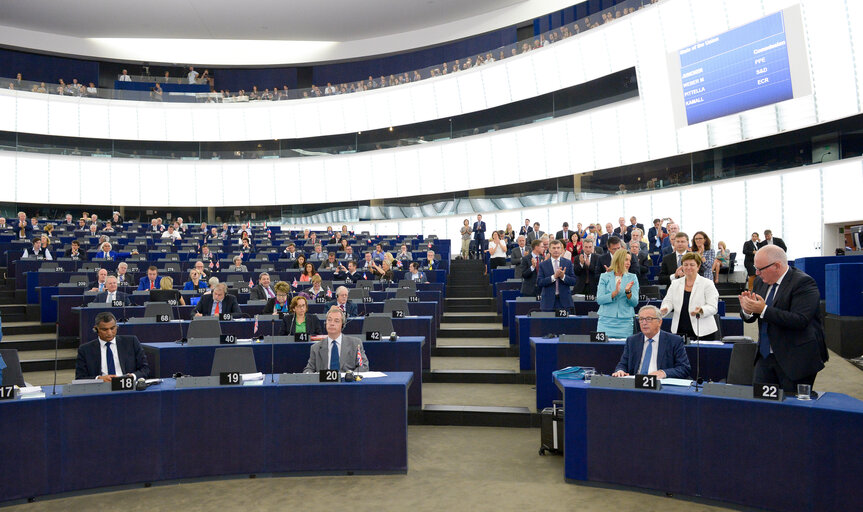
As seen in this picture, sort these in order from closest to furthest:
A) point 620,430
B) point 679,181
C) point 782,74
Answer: point 620,430
point 782,74
point 679,181

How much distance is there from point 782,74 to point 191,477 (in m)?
13.5

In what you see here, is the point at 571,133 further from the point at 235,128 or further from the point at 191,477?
the point at 191,477

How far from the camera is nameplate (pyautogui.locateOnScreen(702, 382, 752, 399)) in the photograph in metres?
4.24

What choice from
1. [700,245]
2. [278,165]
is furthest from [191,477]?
[278,165]

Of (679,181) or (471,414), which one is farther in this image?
(679,181)

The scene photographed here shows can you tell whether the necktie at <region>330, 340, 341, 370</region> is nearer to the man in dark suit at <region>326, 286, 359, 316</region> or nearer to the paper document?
the man in dark suit at <region>326, 286, 359, 316</region>

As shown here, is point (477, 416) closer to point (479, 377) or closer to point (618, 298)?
point (479, 377)

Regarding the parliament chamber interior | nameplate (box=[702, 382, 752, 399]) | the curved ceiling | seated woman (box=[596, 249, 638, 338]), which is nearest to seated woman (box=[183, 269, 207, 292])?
the parliament chamber interior

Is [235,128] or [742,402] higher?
[235,128]

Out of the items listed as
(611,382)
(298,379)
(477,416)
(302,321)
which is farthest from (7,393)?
(611,382)

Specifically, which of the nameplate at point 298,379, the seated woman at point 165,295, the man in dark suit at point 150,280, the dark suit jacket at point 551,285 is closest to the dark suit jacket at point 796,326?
the nameplate at point 298,379

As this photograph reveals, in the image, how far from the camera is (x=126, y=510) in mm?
4484

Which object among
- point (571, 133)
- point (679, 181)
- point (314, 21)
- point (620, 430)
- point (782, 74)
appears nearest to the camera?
point (620, 430)

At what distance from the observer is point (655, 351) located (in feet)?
17.2
